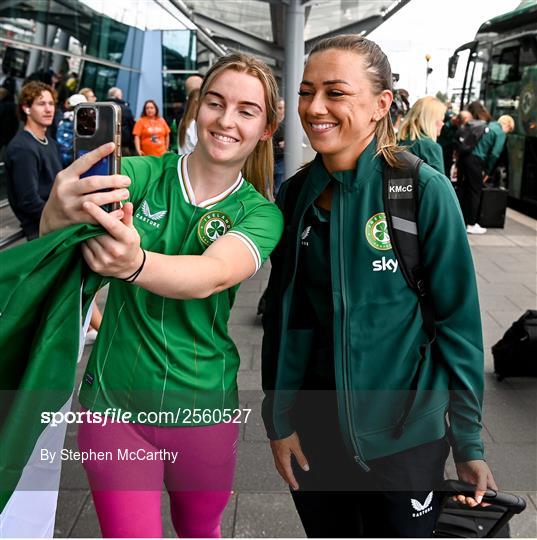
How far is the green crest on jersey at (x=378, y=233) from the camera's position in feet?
5.69

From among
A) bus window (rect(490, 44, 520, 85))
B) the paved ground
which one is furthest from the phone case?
bus window (rect(490, 44, 520, 85))

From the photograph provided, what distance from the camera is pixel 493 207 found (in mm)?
10812

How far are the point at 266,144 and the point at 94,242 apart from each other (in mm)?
819

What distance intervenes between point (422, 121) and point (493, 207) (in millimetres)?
4868

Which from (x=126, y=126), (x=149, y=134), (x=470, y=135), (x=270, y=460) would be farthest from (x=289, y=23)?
(x=270, y=460)

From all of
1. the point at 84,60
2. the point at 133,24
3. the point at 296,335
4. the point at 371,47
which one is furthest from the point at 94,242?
the point at 133,24

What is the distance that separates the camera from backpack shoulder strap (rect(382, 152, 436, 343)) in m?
1.72

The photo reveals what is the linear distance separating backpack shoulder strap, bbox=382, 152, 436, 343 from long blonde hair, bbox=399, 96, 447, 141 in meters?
4.86

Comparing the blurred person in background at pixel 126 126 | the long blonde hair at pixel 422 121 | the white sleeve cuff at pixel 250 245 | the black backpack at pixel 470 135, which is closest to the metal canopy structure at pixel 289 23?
the black backpack at pixel 470 135

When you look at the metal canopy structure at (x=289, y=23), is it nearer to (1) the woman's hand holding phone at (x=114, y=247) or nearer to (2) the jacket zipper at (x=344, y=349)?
(2) the jacket zipper at (x=344, y=349)

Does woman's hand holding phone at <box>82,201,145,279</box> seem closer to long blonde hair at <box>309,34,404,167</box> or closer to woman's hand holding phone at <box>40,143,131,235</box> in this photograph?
woman's hand holding phone at <box>40,143,131,235</box>

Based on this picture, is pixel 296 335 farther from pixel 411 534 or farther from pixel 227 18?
pixel 227 18

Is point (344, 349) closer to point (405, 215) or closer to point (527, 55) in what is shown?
point (405, 215)

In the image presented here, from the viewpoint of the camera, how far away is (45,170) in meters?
5.11
